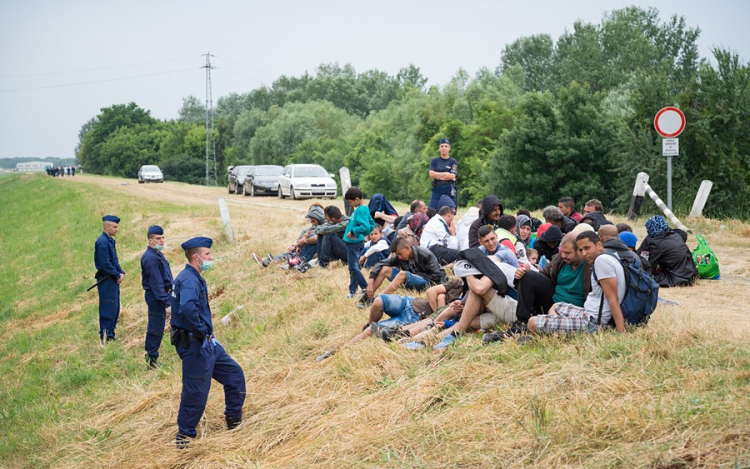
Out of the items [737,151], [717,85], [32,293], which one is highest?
[717,85]

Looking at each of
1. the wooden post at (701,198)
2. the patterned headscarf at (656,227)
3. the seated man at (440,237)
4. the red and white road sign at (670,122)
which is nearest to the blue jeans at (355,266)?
the seated man at (440,237)

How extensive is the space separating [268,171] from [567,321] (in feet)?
93.7

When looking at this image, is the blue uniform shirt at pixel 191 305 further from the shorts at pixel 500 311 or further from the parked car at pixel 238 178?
the parked car at pixel 238 178

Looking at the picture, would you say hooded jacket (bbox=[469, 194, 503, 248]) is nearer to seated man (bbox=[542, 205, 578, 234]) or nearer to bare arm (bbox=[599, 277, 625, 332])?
seated man (bbox=[542, 205, 578, 234])

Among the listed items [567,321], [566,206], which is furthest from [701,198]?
[567,321]

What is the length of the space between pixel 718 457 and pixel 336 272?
30.7 ft

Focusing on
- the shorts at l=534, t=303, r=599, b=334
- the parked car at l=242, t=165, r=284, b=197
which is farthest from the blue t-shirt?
the parked car at l=242, t=165, r=284, b=197

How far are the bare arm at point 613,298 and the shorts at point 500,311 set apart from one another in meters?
1.14

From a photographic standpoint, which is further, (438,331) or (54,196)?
(54,196)

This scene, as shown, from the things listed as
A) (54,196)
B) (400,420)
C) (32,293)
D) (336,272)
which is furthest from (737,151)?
(54,196)

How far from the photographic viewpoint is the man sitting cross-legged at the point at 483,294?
752cm

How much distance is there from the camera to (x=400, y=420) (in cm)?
643

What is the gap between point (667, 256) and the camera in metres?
10.2

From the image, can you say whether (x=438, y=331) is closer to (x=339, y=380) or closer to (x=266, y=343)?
(x=339, y=380)
